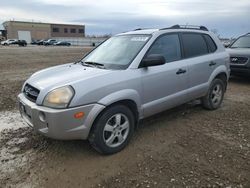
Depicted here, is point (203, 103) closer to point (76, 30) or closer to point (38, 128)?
point (38, 128)

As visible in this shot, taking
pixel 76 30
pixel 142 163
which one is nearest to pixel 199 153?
pixel 142 163

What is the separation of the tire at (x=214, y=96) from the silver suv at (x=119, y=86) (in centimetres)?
10

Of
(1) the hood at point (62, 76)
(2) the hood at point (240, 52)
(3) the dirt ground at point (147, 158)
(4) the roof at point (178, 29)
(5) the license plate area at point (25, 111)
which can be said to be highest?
(4) the roof at point (178, 29)

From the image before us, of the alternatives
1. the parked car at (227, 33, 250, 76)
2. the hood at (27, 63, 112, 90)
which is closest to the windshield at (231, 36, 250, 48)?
the parked car at (227, 33, 250, 76)

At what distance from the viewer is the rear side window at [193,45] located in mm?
5034

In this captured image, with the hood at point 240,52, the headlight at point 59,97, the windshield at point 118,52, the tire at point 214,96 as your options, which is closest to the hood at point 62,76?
the headlight at point 59,97

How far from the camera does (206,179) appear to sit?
128 inches

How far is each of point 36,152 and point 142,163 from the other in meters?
1.57

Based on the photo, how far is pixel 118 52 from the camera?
4.48 m

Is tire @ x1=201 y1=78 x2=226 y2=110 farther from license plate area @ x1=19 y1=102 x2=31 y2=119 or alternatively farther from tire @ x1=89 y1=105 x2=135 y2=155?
license plate area @ x1=19 y1=102 x2=31 y2=119

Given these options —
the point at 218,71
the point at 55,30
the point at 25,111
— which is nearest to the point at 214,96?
the point at 218,71

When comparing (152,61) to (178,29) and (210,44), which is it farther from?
(210,44)

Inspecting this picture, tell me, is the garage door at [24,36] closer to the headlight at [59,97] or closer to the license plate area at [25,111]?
the license plate area at [25,111]

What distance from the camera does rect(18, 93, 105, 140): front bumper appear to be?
10.8 feet
